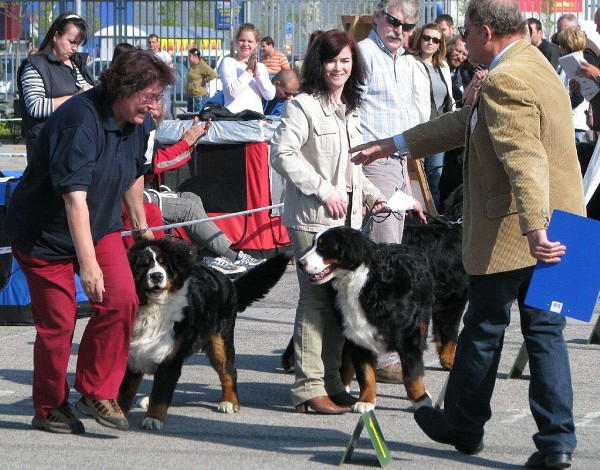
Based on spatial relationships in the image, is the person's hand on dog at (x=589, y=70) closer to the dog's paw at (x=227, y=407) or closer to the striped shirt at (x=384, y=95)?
the striped shirt at (x=384, y=95)

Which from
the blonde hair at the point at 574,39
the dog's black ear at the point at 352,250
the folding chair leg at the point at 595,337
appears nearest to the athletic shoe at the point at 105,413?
the dog's black ear at the point at 352,250

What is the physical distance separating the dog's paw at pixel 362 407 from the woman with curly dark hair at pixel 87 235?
1.17 m

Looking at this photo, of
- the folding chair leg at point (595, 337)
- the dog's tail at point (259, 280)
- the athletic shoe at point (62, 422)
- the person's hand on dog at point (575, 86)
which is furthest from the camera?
the person's hand on dog at point (575, 86)

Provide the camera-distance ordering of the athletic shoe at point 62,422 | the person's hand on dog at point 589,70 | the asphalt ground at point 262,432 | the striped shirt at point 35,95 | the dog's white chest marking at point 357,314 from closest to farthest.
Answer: the asphalt ground at point 262,432 → the athletic shoe at point 62,422 → the dog's white chest marking at point 357,314 → the striped shirt at point 35,95 → the person's hand on dog at point 589,70

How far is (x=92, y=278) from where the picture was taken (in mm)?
4699

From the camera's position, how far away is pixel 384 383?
627 cm

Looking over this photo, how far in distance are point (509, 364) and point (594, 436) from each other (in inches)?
66.4

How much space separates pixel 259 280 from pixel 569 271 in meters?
2.33

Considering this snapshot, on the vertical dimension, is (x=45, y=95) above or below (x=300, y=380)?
above

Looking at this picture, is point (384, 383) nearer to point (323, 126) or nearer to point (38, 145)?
point (323, 126)

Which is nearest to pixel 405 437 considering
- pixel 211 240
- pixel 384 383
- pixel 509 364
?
pixel 384 383

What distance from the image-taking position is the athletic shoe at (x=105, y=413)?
4926 mm

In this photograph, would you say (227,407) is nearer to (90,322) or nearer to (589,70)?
(90,322)

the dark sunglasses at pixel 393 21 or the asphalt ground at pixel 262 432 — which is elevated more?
the dark sunglasses at pixel 393 21
